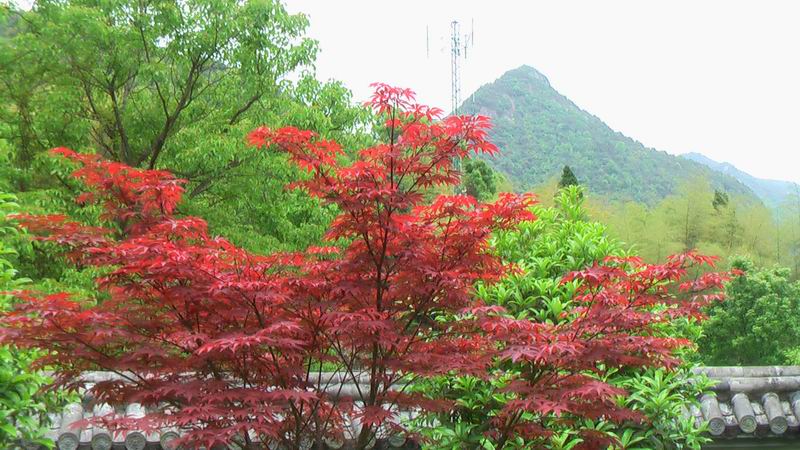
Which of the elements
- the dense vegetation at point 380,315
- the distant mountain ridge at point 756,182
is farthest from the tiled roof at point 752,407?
the distant mountain ridge at point 756,182

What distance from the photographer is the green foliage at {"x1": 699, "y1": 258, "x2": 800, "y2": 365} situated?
1603 centimetres

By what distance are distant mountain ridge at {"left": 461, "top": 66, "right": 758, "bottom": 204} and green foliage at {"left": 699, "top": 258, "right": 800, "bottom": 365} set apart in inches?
798

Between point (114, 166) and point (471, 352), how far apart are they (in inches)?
82.5

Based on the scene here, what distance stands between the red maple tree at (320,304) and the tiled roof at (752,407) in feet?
4.00

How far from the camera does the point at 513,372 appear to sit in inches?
165

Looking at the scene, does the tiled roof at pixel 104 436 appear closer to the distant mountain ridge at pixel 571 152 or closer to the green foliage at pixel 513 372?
the green foliage at pixel 513 372

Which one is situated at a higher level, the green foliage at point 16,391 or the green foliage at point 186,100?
the green foliage at point 186,100

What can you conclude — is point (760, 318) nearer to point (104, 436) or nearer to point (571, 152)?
point (104, 436)

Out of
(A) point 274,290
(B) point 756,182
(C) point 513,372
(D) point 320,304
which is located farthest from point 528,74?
(A) point 274,290

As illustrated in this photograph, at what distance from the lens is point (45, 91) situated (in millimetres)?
10141

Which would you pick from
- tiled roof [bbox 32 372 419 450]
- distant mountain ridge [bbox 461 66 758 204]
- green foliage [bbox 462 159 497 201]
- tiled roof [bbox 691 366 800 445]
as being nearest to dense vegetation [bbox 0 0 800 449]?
tiled roof [bbox 32 372 419 450]

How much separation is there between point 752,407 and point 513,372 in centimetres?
195

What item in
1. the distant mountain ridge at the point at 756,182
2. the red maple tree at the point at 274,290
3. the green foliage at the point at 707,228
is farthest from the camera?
the distant mountain ridge at the point at 756,182

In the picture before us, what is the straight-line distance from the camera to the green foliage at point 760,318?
1603 centimetres
